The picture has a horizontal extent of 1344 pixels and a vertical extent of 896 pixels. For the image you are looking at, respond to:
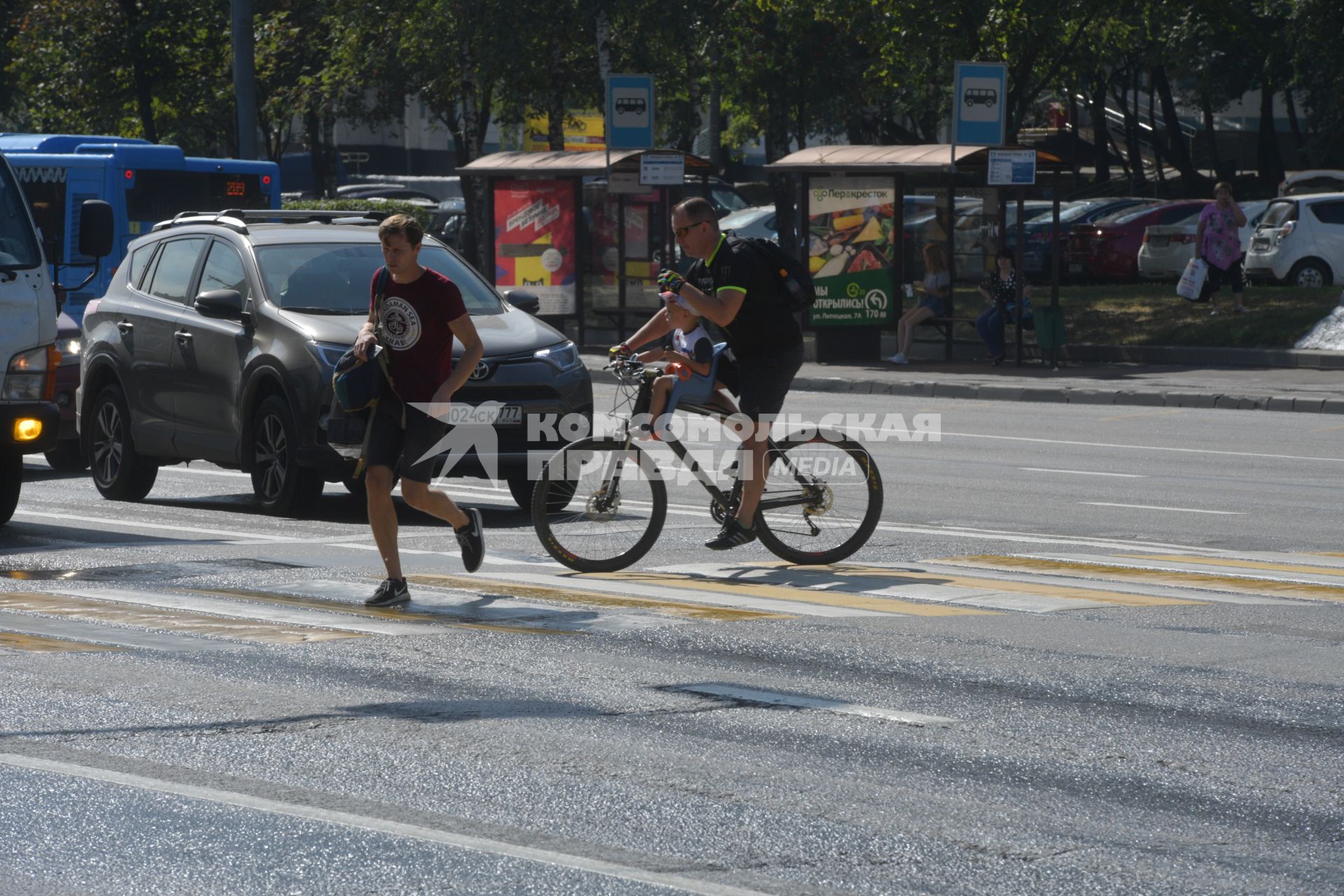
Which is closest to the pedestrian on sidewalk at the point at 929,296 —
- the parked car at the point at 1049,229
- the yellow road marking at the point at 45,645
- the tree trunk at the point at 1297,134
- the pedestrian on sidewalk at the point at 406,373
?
the parked car at the point at 1049,229

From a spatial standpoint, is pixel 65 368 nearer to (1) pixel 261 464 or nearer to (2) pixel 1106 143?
(1) pixel 261 464

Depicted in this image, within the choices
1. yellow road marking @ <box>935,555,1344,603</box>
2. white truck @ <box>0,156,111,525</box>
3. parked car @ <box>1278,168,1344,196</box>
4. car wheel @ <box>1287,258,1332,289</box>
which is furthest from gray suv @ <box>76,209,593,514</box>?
parked car @ <box>1278,168,1344,196</box>

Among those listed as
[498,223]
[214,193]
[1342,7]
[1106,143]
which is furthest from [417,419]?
[1106,143]

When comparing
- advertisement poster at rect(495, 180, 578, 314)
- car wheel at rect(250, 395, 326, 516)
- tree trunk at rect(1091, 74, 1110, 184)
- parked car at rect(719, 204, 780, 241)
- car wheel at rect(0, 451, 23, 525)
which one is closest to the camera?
car wheel at rect(0, 451, 23, 525)

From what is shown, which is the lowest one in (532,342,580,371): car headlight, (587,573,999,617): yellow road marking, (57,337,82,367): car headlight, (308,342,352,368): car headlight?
(587,573,999,617): yellow road marking

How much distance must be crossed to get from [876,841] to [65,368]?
36.2 feet

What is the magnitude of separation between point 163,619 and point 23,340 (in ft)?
11.0

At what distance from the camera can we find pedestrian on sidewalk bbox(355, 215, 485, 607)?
27.2 feet

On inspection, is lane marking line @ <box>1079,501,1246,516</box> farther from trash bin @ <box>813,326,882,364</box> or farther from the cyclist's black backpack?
trash bin @ <box>813,326,882,364</box>

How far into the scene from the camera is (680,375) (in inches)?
349

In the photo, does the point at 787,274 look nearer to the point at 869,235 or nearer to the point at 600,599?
the point at 600,599

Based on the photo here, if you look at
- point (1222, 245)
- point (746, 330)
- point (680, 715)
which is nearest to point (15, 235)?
point (746, 330)

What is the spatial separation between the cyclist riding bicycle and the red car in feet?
86.3

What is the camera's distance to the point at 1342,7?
30438 millimetres
